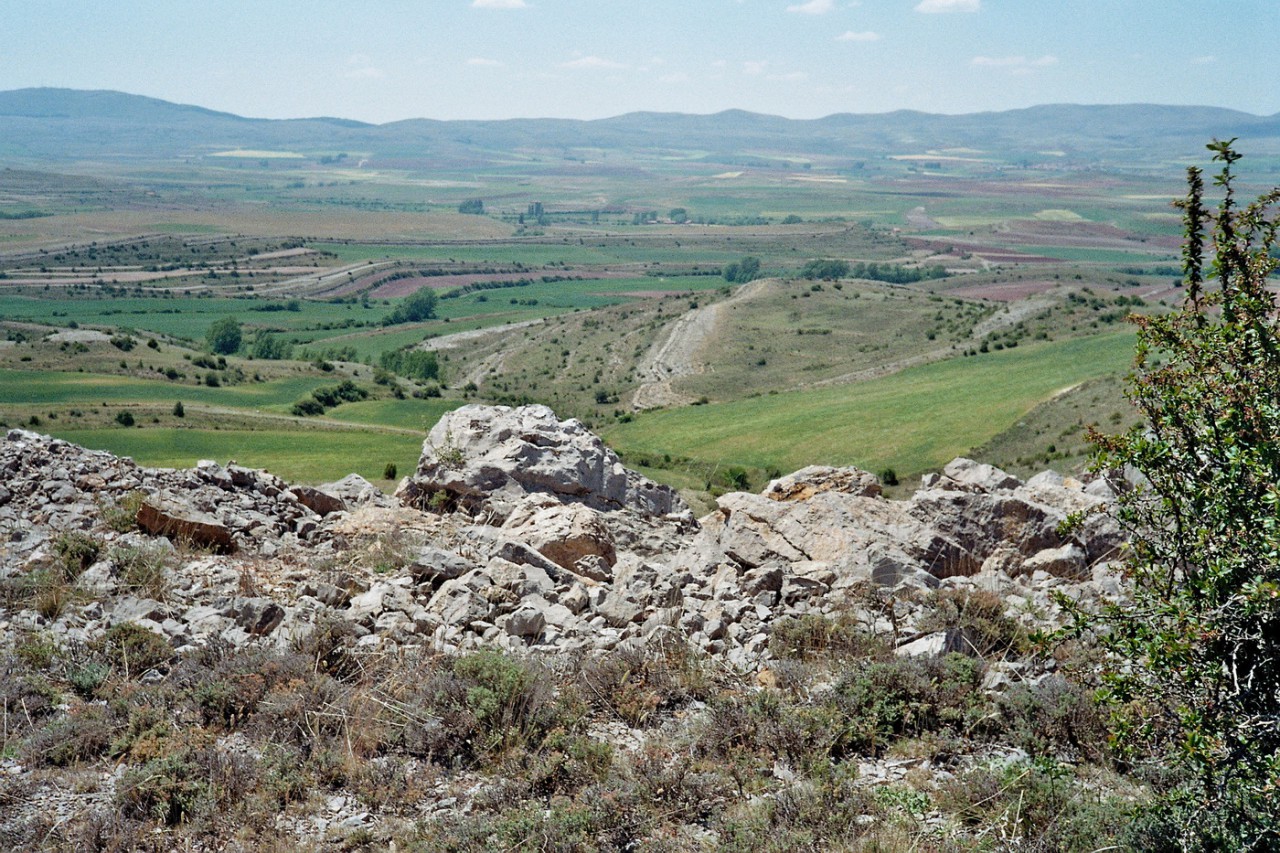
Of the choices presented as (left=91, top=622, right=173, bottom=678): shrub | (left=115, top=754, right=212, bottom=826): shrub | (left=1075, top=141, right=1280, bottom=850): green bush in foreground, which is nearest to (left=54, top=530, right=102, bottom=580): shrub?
(left=91, top=622, right=173, bottom=678): shrub

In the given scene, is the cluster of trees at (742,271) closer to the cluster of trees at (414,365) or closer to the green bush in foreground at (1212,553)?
the cluster of trees at (414,365)

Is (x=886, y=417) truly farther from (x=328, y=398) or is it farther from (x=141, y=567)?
(x=141, y=567)

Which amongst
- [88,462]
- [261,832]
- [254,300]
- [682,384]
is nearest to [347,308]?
[254,300]

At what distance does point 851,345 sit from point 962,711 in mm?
93844

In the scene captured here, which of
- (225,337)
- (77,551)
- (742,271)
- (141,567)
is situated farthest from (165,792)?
(742,271)

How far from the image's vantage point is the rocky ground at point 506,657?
24.0 ft

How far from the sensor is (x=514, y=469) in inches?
651

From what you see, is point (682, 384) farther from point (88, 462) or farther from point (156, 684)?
point (156, 684)

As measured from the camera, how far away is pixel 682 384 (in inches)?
3445

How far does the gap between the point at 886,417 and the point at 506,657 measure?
47722 millimetres

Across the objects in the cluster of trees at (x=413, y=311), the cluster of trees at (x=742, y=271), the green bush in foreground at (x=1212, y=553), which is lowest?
the cluster of trees at (x=413, y=311)

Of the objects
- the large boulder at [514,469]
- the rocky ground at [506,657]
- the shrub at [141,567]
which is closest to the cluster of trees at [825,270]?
the large boulder at [514,469]

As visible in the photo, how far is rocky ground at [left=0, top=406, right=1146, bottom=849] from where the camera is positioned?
732 centimetres

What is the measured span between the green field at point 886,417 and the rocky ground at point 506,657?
106ft
